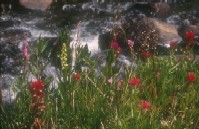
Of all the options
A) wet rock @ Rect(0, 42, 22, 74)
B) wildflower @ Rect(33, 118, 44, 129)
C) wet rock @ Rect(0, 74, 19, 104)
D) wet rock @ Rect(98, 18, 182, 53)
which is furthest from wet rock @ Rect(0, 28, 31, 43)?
wildflower @ Rect(33, 118, 44, 129)

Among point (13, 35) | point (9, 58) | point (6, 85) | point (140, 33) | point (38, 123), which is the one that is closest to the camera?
point (38, 123)

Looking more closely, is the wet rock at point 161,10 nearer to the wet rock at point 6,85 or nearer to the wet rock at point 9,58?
the wet rock at point 9,58

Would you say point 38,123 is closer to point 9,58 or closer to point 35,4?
point 9,58

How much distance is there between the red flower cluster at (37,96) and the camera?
2.96 m

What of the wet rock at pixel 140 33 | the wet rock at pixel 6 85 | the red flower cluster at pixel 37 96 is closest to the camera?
the red flower cluster at pixel 37 96

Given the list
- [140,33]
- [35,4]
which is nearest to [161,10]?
[140,33]

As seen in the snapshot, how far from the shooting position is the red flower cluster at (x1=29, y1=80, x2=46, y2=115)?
116 inches

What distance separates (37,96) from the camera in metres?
3.09

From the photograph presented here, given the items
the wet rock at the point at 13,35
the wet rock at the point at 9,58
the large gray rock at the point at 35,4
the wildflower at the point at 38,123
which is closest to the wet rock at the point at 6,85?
the wet rock at the point at 9,58

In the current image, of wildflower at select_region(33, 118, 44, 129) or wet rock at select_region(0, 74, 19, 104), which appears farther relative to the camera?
wet rock at select_region(0, 74, 19, 104)

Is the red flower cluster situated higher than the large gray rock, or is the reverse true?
the large gray rock

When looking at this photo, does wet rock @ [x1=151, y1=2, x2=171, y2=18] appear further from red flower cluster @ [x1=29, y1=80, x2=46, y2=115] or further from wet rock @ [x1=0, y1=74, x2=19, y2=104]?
red flower cluster @ [x1=29, y1=80, x2=46, y2=115]

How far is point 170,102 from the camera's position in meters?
4.18

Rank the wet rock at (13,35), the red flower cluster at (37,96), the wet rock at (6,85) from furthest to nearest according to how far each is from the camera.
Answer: the wet rock at (13,35), the wet rock at (6,85), the red flower cluster at (37,96)
